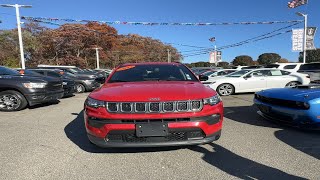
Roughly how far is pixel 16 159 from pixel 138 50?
7237cm

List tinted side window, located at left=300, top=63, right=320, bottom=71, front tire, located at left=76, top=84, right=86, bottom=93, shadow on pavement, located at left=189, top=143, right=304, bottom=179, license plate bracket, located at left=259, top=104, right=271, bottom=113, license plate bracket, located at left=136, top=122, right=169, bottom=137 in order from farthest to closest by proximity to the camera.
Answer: tinted side window, located at left=300, top=63, right=320, bottom=71 → front tire, located at left=76, top=84, right=86, bottom=93 → license plate bracket, located at left=259, top=104, right=271, bottom=113 → license plate bracket, located at left=136, top=122, right=169, bottom=137 → shadow on pavement, located at left=189, top=143, right=304, bottom=179

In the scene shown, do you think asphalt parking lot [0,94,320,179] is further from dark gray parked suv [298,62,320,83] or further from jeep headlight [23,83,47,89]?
dark gray parked suv [298,62,320,83]

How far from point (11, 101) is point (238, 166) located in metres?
7.29

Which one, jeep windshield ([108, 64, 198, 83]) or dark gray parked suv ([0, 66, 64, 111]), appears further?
dark gray parked suv ([0, 66, 64, 111])

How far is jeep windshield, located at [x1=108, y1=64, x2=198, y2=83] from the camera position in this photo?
5367 millimetres

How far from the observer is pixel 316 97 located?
535 cm

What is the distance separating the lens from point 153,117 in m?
3.88

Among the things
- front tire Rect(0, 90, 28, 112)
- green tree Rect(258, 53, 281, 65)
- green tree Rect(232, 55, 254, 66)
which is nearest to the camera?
front tire Rect(0, 90, 28, 112)

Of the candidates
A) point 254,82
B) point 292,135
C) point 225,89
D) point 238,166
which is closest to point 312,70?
point 254,82

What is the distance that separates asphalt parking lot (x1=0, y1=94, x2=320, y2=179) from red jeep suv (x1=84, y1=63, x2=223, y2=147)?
31 cm

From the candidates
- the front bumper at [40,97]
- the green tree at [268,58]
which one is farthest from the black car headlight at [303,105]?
the green tree at [268,58]

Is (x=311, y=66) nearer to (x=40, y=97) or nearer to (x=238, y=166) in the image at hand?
(x=40, y=97)

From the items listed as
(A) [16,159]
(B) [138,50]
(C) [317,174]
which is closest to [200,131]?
(C) [317,174]

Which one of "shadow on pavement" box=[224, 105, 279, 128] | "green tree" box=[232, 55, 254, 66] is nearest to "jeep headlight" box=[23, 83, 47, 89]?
"shadow on pavement" box=[224, 105, 279, 128]
